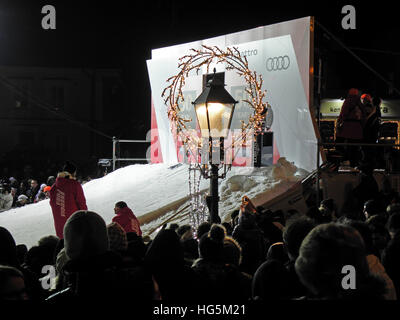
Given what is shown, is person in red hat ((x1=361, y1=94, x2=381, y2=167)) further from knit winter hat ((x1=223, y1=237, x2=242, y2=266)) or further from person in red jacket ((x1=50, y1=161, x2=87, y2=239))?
knit winter hat ((x1=223, y1=237, x2=242, y2=266))

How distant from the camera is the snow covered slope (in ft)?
37.6

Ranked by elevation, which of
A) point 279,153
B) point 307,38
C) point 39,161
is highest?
point 307,38

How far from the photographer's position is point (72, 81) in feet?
124

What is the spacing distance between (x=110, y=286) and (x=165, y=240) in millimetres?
953

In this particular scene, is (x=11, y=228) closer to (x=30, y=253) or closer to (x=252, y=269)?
(x=30, y=253)

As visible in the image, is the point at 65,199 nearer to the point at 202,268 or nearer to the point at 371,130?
the point at 202,268

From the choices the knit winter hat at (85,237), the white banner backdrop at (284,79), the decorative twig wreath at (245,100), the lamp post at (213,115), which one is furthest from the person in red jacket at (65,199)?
the white banner backdrop at (284,79)

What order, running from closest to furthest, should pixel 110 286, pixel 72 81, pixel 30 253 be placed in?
pixel 110 286, pixel 30 253, pixel 72 81

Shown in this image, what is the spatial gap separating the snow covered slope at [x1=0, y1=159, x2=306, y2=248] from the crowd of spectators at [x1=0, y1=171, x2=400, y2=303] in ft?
20.9

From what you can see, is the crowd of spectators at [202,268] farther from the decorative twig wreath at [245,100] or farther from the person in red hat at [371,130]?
the person in red hat at [371,130]

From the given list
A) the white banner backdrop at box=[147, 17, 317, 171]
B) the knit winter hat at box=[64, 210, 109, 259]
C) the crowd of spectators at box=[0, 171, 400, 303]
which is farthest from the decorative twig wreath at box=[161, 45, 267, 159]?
the knit winter hat at box=[64, 210, 109, 259]

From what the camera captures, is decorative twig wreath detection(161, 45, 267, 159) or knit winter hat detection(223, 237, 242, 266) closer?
knit winter hat detection(223, 237, 242, 266)

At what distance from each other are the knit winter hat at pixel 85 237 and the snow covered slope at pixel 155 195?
7.71 meters
